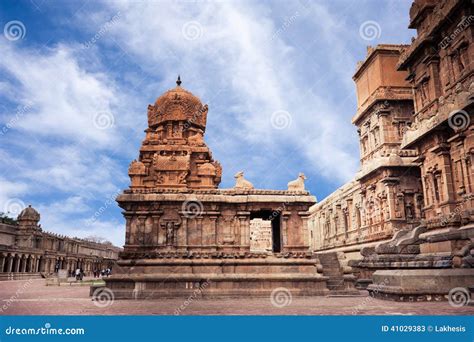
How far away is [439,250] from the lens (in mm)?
16422

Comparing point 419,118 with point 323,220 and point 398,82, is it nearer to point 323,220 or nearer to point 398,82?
point 398,82

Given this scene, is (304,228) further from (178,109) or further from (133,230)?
(178,109)

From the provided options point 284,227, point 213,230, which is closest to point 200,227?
point 213,230

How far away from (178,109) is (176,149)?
12.3ft

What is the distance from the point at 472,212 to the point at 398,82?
18.3 metres

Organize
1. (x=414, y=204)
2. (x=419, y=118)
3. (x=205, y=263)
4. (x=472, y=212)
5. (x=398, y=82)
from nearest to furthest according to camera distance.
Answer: (x=472, y=212)
(x=205, y=263)
(x=419, y=118)
(x=414, y=204)
(x=398, y=82)

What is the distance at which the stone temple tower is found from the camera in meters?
19.1

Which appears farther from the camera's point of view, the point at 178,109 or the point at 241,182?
the point at 178,109

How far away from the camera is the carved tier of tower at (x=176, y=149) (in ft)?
84.7

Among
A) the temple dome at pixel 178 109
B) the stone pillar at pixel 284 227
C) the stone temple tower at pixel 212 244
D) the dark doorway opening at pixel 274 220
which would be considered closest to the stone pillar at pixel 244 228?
the stone temple tower at pixel 212 244

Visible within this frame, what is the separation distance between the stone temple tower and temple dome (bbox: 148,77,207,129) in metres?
9.27

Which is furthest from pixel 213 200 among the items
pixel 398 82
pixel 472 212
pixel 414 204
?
pixel 398 82

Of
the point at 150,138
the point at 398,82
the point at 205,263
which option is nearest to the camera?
the point at 205,263

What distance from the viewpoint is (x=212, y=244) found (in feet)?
67.9
